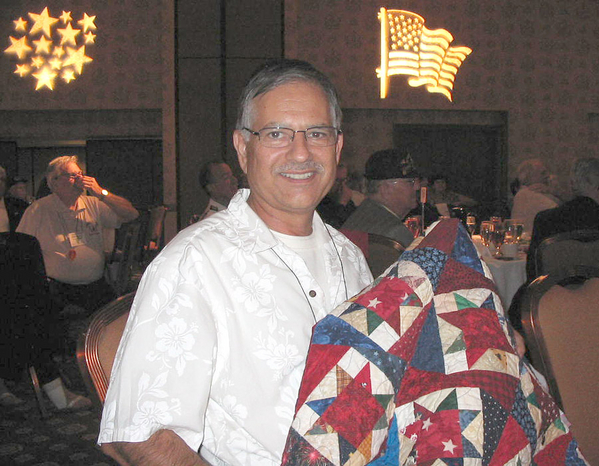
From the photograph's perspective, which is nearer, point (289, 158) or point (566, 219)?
point (289, 158)

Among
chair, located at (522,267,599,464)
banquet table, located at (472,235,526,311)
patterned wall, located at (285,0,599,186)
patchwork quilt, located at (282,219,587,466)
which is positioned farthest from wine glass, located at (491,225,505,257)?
patterned wall, located at (285,0,599,186)

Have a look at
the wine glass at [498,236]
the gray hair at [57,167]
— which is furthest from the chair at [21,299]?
the wine glass at [498,236]

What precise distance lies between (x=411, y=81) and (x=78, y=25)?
19.2 feet

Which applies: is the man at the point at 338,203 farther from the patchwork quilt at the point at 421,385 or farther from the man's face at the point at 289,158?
the patchwork quilt at the point at 421,385

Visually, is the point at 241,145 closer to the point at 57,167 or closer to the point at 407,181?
the point at 407,181

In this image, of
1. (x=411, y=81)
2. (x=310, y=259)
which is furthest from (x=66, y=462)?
(x=411, y=81)

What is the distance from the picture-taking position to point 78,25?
988 cm

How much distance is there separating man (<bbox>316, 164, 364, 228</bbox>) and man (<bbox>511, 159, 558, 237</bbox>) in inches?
60.6

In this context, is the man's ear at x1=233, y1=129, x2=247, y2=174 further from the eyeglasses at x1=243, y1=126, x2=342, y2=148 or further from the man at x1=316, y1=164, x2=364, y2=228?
the man at x1=316, y1=164, x2=364, y2=228

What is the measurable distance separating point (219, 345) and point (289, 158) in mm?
396

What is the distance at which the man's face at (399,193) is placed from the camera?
10.8 ft

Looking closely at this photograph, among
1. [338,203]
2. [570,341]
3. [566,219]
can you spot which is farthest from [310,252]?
[338,203]

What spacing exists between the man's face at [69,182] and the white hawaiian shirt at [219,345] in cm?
366

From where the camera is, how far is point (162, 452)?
0.95 meters
